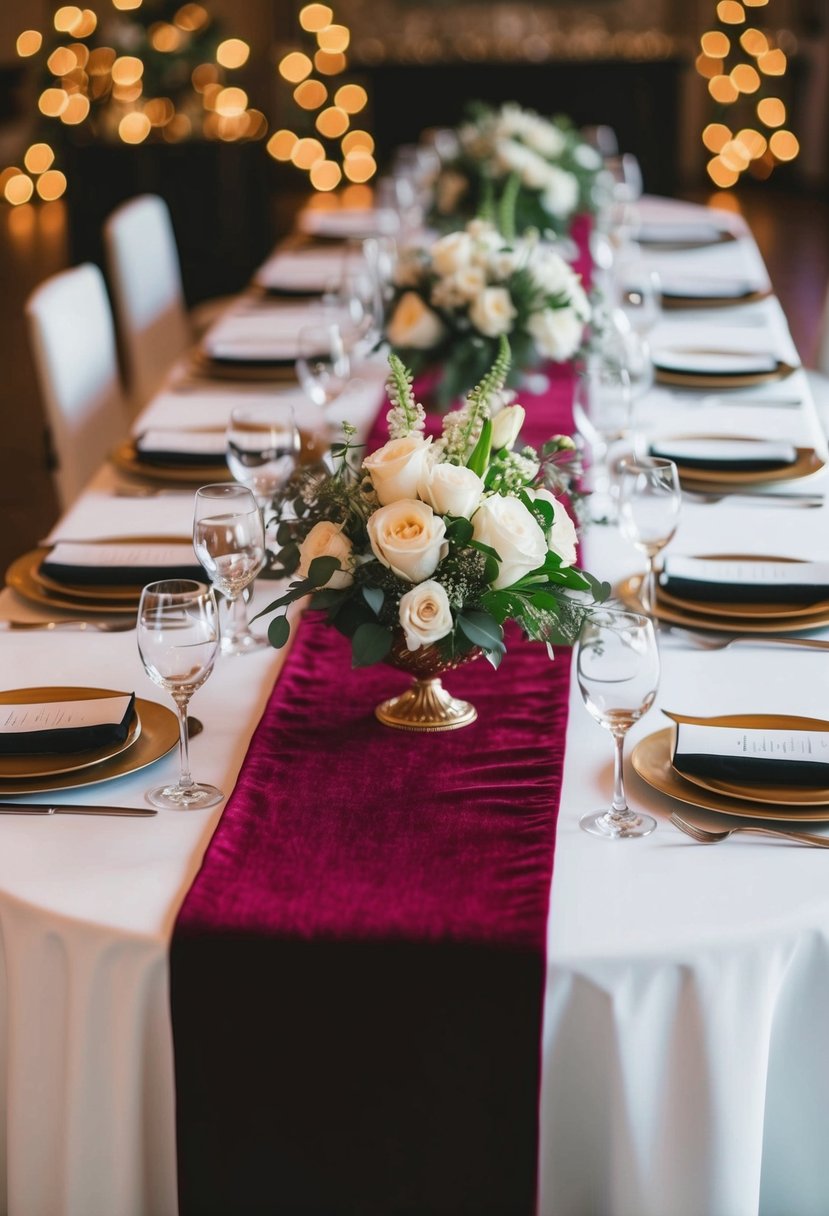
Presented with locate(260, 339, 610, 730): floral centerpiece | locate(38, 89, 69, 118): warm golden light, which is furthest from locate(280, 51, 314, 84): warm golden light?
locate(260, 339, 610, 730): floral centerpiece

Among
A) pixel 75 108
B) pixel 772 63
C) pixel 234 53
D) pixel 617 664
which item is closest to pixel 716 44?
pixel 772 63

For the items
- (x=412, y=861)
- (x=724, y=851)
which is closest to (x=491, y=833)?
(x=412, y=861)

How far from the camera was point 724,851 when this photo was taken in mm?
1457

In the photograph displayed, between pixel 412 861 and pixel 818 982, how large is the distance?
38 centimetres

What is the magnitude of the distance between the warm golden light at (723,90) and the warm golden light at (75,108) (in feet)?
15.0

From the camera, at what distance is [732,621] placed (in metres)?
1.97

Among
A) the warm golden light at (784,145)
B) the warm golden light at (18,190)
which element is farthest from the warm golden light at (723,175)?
the warm golden light at (18,190)

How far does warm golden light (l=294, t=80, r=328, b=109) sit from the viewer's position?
37.2 feet

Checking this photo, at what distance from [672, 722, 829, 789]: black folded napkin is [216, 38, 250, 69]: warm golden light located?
35.0ft

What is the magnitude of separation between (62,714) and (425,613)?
0.44 metres

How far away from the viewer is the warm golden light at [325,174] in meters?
11.4

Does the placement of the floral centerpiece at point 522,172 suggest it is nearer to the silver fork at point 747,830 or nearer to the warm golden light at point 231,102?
the silver fork at point 747,830

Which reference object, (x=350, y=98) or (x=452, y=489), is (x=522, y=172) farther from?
(x=350, y=98)

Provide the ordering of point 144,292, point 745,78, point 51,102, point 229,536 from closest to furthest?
point 229,536 < point 144,292 < point 745,78 < point 51,102
